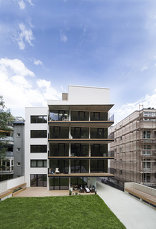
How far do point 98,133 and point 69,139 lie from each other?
5.00 meters

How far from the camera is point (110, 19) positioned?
16781 millimetres

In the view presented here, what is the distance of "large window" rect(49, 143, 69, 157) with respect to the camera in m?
20.1

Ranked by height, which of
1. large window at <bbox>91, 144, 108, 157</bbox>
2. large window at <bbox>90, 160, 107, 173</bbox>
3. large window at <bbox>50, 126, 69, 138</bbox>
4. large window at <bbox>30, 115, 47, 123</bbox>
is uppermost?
large window at <bbox>30, 115, 47, 123</bbox>

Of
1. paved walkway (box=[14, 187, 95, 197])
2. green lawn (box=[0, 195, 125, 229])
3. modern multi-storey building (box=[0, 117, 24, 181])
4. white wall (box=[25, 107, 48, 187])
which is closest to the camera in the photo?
green lawn (box=[0, 195, 125, 229])

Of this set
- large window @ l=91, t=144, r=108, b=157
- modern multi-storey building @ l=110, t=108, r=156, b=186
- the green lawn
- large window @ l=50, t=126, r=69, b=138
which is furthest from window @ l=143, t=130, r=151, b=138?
the green lawn

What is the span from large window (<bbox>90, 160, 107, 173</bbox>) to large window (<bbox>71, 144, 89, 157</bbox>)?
1702 millimetres

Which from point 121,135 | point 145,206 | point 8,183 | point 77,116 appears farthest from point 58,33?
point 121,135

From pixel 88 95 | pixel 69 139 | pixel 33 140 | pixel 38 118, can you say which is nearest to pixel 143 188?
pixel 69 139

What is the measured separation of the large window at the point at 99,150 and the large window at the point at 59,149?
13.4 ft

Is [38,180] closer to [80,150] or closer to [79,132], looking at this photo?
[80,150]

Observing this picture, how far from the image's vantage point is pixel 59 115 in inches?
807

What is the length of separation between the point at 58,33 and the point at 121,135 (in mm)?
25922

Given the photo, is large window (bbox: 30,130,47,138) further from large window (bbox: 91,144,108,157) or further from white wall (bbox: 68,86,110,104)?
large window (bbox: 91,144,108,157)

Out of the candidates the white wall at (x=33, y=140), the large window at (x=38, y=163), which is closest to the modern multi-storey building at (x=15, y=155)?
the white wall at (x=33, y=140)
